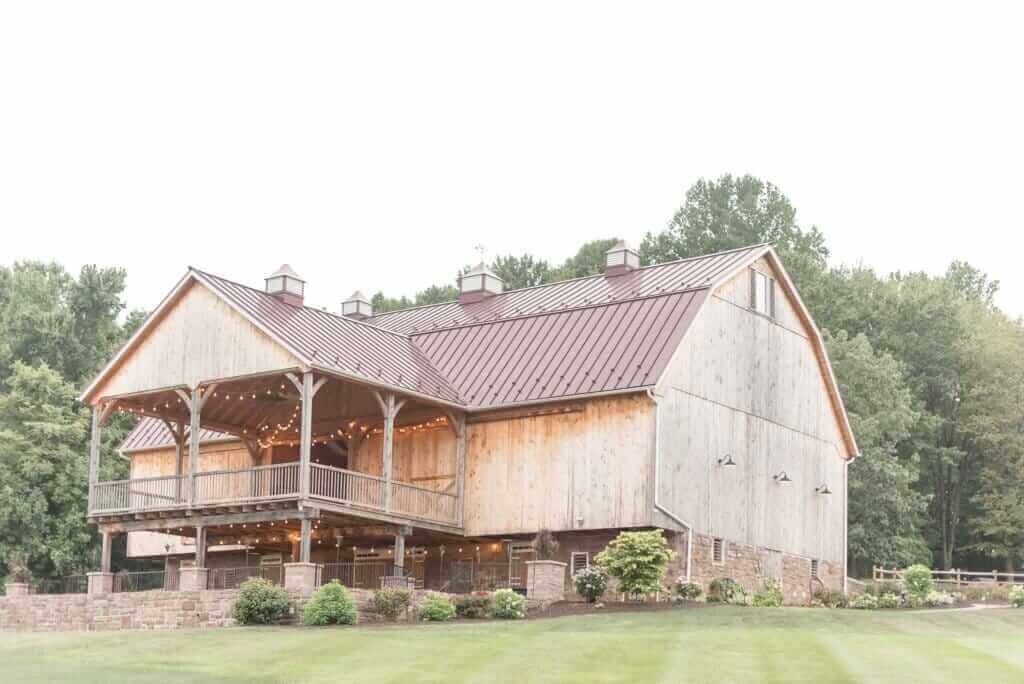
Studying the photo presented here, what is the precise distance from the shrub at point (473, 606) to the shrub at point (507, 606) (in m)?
0.35

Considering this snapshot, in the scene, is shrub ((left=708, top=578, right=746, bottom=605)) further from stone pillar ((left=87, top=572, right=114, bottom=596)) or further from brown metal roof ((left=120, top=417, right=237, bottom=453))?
brown metal roof ((left=120, top=417, right=237, bottom=453))

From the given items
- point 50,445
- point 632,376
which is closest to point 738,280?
point 632,376

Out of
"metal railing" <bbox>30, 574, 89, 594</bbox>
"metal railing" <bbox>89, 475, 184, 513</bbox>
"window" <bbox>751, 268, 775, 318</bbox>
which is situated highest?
"window" <bbox>751, 268, 775, 318</bbox>

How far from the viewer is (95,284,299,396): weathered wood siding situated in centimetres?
3700

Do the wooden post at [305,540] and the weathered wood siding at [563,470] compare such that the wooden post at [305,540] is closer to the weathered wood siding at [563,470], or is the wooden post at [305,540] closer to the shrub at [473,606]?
the shrub at [473,606]

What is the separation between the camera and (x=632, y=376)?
3691cm

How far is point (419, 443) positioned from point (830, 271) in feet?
117

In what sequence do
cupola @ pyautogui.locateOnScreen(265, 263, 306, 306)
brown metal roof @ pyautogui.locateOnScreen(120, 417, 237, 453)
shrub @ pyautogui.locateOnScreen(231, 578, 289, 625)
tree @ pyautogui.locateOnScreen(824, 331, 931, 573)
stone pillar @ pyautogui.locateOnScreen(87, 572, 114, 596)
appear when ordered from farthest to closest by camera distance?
1. tree @ pyautogui.locateOnScreen(824, 331, 931, 573)
2. brown metal roof @ pyautogui.locateOnScreen(120, 417, 237, 453)
3. cupola @ pyautogui.locateOnScreen(265, 263, 306, 306)
4. stone pillar @ pyautogui.locateOnScreen(87, 572, 114, 596)
5. shrub @ pyautogui.locateOnScreen(231, 578, 289, 625)

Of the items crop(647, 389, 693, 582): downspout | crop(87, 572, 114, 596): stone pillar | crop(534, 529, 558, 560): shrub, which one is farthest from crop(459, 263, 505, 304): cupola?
crop(87, 572, 114, 596): stone pillar

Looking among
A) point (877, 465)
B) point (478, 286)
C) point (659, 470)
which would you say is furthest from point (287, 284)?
point (877, 465)

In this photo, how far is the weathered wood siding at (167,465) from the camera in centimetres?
4491

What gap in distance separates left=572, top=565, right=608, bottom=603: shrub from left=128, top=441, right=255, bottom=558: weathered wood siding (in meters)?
12.7

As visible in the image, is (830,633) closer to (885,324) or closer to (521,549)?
(521,549)

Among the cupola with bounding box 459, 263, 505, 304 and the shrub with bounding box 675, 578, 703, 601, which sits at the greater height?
the cupola with bounding box 459, 263, 505, 304
